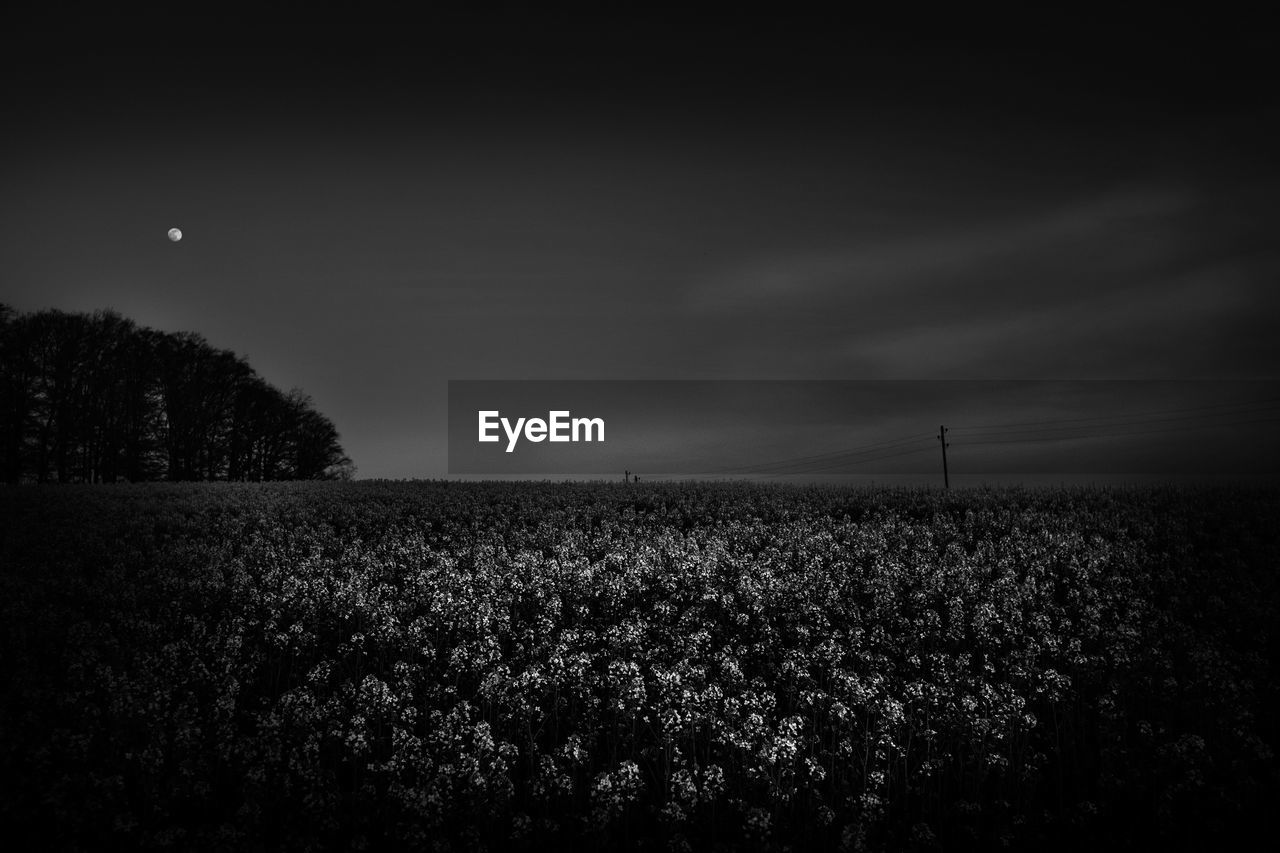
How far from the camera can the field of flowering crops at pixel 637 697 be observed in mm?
6312

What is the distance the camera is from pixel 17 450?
153 ft

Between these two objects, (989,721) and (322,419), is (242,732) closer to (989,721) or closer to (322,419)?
(989,721)

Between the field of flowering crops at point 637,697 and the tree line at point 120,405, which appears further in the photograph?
the tree line at point 120,405

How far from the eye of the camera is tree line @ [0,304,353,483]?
47625mm

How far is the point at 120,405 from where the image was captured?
51.9 metres

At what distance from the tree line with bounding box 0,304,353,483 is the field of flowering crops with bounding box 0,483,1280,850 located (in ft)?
139

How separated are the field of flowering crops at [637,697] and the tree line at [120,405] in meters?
42.4

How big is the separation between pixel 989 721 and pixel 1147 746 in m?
1.68

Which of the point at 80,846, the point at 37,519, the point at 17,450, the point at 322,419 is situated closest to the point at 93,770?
the point at 80,846

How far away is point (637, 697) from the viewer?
25.0 ft

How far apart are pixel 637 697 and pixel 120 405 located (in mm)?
58360

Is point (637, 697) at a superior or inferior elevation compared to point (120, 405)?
inferior

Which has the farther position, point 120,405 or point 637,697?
point 120,405

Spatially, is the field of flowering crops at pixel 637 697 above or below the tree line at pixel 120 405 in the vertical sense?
below
